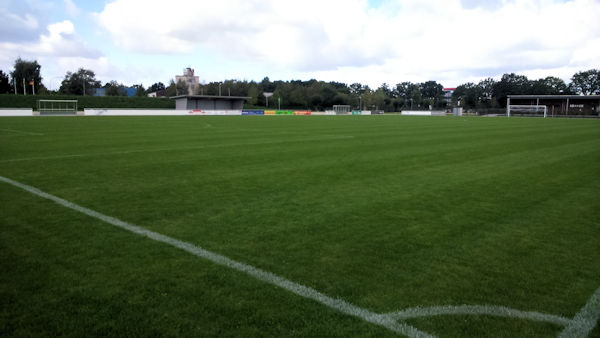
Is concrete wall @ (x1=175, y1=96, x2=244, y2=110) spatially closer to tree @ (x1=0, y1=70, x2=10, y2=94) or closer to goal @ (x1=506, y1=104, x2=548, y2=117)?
tree @ (x1=0, y1=70, x2=10, y2=94)

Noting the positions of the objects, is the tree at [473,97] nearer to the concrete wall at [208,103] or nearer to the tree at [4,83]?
the concrete wall at [208,103]

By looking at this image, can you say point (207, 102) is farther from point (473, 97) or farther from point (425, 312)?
point (425, 312)

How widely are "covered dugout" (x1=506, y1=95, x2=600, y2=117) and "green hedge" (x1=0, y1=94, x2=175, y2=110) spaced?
69841mm

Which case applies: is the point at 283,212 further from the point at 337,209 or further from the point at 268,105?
the point at 268,105

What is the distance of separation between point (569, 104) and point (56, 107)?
9488 cm

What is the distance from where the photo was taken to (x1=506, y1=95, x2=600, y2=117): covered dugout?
256ft

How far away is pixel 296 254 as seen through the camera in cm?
419

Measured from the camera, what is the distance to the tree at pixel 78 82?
314ft

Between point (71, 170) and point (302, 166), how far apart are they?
5393 mm

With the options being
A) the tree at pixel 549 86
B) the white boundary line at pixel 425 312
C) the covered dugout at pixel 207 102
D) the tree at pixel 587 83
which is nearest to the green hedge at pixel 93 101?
the covered dugout at pixel 207 102

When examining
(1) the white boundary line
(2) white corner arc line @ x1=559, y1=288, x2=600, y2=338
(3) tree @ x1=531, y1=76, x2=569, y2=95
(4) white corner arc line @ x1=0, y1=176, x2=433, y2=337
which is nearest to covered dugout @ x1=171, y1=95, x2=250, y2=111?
(4) white corner arc line @ x1=0, y1=176, x2=433, y2=337

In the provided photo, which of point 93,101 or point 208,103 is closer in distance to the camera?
point 93,101

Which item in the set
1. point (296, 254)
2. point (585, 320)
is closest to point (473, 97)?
point (296, 254)

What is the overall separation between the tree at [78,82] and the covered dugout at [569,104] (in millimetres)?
97586
